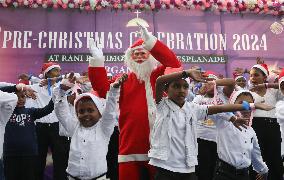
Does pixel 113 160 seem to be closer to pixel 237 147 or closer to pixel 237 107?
pixel 237 147

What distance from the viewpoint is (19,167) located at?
13.0 feet

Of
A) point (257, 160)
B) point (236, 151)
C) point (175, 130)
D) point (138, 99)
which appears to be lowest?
point (257, 160)

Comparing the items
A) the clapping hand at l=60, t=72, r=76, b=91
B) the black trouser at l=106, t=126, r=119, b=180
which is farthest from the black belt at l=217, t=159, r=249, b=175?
the black trouser at l=106, t=126, r=119, b=180

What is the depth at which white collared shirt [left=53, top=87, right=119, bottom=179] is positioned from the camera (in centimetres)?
273

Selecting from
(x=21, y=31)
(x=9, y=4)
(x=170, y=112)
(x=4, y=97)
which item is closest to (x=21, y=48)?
(x=21, y=31)

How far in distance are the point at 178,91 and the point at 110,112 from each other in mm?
541

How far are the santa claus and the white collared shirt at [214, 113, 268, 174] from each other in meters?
0.72

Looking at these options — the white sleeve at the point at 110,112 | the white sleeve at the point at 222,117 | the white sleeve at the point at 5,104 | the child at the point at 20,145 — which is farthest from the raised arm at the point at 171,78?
the child at the point at 20,145

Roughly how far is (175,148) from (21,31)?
4914mm

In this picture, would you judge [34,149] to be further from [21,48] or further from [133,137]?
[21,48]

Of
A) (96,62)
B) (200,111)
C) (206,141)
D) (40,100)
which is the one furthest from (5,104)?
(206,141)

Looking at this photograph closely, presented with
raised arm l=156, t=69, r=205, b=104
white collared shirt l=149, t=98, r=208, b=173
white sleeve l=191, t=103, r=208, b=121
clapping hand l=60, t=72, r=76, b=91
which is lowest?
white collared shirt l=149, t=98, r=208, b=173

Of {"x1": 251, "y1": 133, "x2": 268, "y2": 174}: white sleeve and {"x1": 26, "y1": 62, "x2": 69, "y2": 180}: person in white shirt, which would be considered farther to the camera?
{"x1": 26, "y1": 62, "x2": 69, "y2": 180}: person in white shirt

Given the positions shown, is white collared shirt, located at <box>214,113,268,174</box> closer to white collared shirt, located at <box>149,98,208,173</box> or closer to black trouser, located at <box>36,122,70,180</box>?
white collared shirt, located at <box>149,98,208,173</box>
